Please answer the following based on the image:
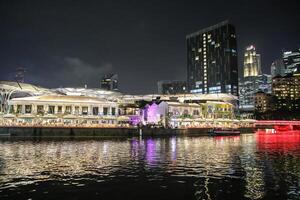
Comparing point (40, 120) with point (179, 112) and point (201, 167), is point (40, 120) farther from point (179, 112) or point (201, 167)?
point (201, 167)

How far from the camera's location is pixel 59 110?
139875 mm

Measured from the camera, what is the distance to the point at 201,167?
3428 centimetres

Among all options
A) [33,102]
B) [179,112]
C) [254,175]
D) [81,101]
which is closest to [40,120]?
[33,102]

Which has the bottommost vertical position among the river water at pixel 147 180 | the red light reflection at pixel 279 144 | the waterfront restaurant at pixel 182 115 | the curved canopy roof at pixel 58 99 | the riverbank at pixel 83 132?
the red light reflection at pixel 279 144

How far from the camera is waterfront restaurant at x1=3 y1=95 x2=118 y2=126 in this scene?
12300 cm

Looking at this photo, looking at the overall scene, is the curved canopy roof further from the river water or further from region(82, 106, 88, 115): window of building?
the river water

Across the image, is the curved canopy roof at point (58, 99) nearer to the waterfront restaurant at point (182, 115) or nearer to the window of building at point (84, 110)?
the window of building at point (84, 110)

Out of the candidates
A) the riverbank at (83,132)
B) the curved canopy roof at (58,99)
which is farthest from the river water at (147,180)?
the curved canopy roof at (58,99)

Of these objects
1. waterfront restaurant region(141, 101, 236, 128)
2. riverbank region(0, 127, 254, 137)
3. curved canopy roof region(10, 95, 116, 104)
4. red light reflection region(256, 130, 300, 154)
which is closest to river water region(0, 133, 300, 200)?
red light reflection region(256, 130, 300, 154)

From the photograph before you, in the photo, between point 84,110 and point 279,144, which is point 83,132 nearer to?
point 84,110

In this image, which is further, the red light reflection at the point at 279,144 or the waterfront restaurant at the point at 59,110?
the waterfront restaurant at the point at 59,110

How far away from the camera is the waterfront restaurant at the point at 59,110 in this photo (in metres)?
123

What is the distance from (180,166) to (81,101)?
11411 cm

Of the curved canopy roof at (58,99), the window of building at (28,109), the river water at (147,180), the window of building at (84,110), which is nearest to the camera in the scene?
the river water at (147,180)
